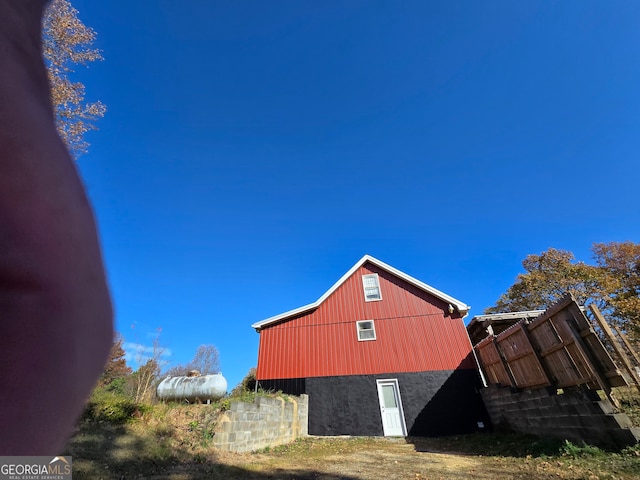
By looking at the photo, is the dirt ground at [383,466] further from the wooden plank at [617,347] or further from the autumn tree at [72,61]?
the autumn tree at [72,61]

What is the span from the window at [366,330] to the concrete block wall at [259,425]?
3.81 meters

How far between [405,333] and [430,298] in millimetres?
2026

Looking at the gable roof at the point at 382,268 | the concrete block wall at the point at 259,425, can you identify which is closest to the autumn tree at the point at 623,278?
the gable roof at the point at 382,268

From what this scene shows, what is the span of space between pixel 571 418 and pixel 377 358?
7.38 meters

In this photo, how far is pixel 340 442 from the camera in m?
9.95

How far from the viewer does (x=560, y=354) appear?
5777mm

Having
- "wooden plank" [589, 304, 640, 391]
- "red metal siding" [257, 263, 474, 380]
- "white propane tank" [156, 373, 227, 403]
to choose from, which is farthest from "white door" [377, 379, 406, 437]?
"wooden plank" [589, 304, 640, 391]

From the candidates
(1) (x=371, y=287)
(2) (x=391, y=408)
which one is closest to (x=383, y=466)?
(2) (x=391, y=408)

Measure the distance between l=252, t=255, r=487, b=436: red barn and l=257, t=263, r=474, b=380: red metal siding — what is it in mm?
39

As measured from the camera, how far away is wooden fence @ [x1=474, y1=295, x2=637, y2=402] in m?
4.94

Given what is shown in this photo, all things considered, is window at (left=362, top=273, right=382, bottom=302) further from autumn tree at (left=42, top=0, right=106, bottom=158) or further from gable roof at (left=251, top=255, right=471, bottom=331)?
autumn tree at (left=42, top=0, right=106, bottom=158)

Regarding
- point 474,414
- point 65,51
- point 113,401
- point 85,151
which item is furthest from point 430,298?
point 65,51

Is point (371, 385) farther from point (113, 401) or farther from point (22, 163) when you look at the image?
point (22, 163)

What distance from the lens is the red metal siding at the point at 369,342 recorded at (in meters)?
12.2
